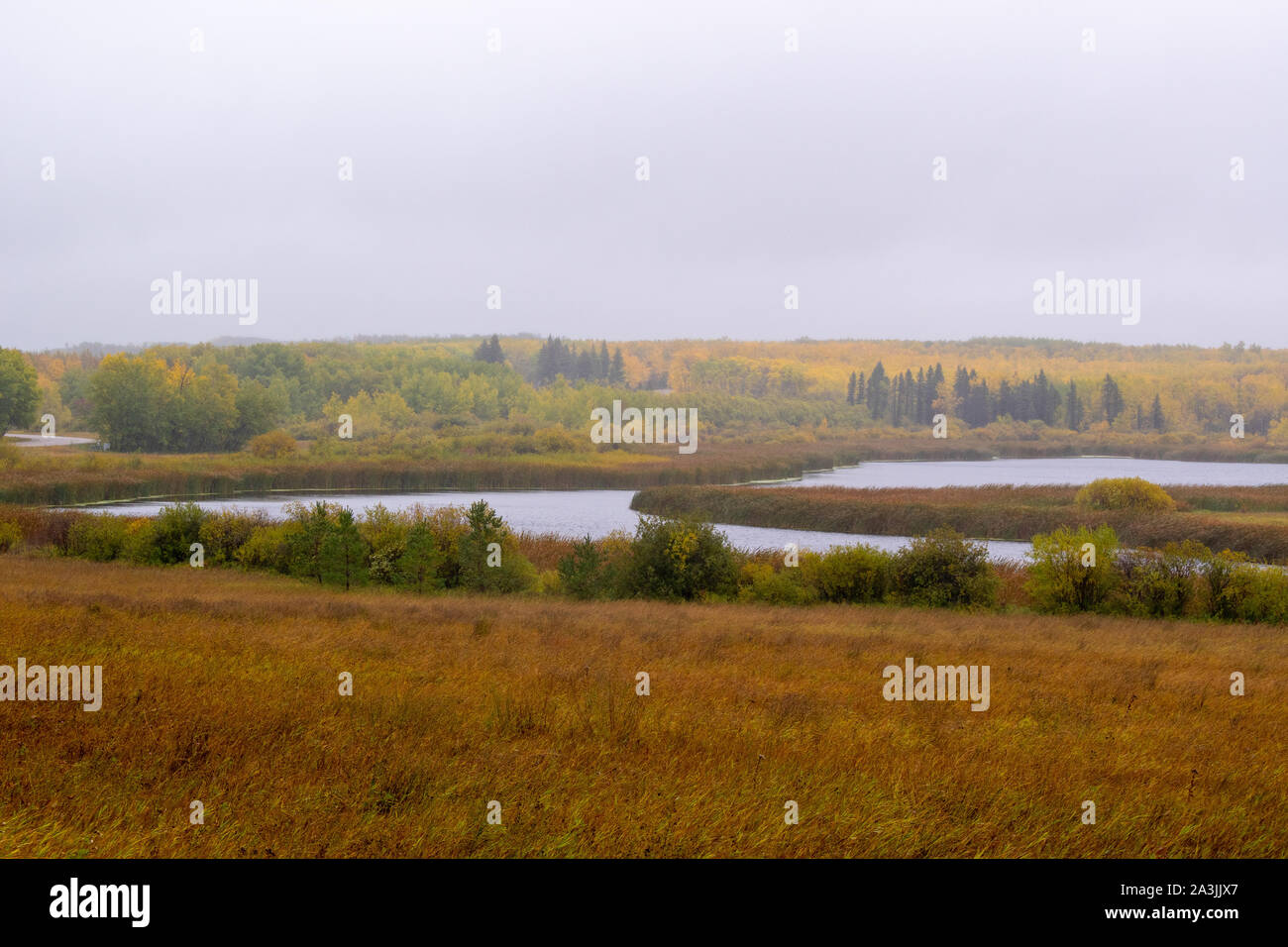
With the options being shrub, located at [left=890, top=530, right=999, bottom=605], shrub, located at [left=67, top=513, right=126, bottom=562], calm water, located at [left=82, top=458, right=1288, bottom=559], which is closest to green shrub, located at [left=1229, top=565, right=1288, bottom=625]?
shrub, located at [left=890, top=530, right=999, bottom=605]

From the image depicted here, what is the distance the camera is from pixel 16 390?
112m

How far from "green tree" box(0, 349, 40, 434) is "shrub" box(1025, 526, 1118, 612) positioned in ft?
377

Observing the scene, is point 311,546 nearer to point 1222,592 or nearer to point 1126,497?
point 1222,592

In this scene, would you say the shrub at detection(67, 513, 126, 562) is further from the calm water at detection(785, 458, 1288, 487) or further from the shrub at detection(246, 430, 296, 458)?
the shrub at detection(246, 430, 296, 458)

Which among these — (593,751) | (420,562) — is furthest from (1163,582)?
(593,751)

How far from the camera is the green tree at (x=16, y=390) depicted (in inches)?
4360

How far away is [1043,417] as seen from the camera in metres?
198

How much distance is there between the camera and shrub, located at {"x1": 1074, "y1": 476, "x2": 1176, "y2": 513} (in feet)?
196

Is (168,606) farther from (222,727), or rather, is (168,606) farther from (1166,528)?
(1166,528)

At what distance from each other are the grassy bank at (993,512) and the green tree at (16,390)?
78236 mm

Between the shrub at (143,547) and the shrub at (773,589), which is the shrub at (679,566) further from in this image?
the shrub at (143,547)

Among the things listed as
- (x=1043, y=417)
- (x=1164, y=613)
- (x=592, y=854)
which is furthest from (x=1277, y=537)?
(x=1043, y=417)

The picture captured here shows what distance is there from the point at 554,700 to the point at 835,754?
342 cm

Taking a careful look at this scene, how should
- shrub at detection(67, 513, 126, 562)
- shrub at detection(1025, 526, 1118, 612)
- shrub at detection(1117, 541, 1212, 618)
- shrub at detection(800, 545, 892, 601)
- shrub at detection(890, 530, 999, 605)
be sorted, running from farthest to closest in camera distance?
1. shrub at detection(67, 513, 126, 562)
2. shrub at detection(800, 545, 892, 601)
3. shrub at detection(890, 530, 999, 605)
4. shrub at detection(1025, 526, 1118, 612)
5. shrub at detection(1117, 541, 1212, 618)
